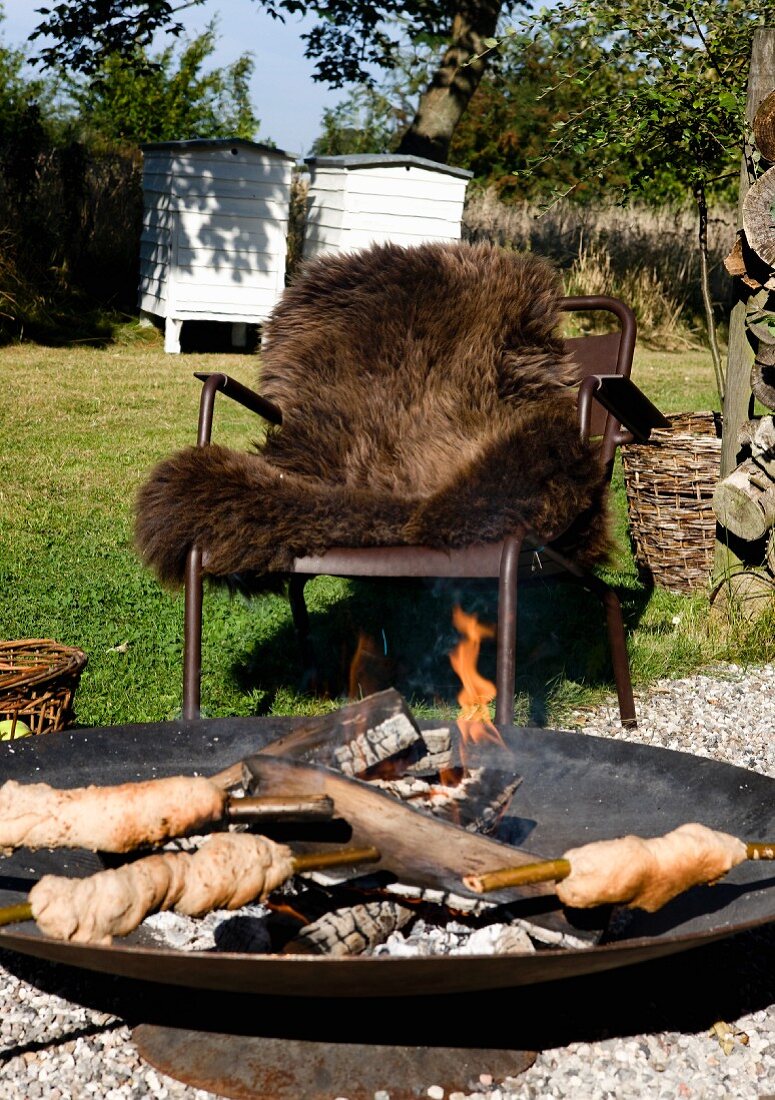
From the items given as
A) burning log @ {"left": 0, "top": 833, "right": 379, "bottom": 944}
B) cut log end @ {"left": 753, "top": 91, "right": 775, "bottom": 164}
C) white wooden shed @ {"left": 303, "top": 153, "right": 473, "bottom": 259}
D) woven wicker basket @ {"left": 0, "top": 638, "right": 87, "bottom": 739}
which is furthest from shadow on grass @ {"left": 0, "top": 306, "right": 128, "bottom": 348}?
burning log @ {"left": 0, "top": 833, "right": 379, "bottom": 944}

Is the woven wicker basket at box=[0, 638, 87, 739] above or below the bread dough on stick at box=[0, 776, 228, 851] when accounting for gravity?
below

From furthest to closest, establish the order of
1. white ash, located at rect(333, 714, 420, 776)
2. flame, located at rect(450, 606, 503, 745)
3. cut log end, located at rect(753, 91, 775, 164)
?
cut log end, located at rect(753, 91, 775, 164)
flame, located at rect(450, 606, 503, 745)
white ash, located at rect(333, 714, 420, 776)

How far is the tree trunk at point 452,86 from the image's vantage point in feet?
34.2

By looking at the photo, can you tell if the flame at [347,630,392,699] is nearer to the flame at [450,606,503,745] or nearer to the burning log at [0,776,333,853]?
the flame at [450,606,503,745]

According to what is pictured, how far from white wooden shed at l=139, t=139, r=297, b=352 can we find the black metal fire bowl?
7.82 m

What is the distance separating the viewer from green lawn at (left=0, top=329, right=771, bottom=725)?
322 cm

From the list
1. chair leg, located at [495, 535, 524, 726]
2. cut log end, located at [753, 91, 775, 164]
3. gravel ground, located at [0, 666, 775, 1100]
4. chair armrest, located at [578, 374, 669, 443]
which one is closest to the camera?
gravel ground, located at [0, 666, 775, 1100]

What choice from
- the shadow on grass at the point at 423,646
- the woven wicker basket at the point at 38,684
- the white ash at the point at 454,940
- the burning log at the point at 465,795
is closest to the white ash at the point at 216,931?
the white ash at the point at 454,940

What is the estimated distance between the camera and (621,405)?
2.79 meters

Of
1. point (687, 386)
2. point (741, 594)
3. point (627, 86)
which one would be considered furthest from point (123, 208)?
point (741, 594)

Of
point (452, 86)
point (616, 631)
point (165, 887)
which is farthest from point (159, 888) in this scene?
point (452, 86)

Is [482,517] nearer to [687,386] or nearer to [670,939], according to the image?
[670,939]

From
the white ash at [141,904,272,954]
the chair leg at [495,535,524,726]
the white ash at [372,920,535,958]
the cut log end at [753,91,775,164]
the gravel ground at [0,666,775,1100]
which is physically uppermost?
the cut log end at [753,91,775,164]

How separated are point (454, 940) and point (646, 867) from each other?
1.42 ft
